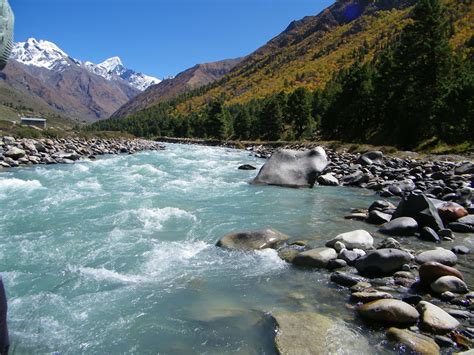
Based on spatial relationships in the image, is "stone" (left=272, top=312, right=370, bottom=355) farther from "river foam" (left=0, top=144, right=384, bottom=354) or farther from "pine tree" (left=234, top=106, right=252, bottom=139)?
"pine tree" (left=234, top=106, right=252, bottom=139)

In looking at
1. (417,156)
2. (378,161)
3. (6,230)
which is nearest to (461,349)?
(6,230)

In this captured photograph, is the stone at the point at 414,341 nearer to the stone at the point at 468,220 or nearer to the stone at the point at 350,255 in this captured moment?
the stone at the point at 350,255

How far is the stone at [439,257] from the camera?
825 centimetres

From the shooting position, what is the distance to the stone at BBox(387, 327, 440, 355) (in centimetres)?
514

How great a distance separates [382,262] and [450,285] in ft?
4.66

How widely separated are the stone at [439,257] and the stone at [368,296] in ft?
7.05

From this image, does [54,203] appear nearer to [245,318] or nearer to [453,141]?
[245,318]

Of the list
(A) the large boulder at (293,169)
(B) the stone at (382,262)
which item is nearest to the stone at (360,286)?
(B) the stone at (382,262)

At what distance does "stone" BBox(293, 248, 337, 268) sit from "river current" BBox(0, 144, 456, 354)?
0.41 metres

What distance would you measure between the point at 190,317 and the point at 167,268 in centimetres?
246

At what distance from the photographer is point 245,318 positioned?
6301 mm

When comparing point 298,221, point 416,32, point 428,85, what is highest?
point 416,32

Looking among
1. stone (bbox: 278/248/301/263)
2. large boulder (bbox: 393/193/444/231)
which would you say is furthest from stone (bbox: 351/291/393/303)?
large boulder (bbox: 393/193/444/231)

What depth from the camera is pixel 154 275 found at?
8.30 metres
